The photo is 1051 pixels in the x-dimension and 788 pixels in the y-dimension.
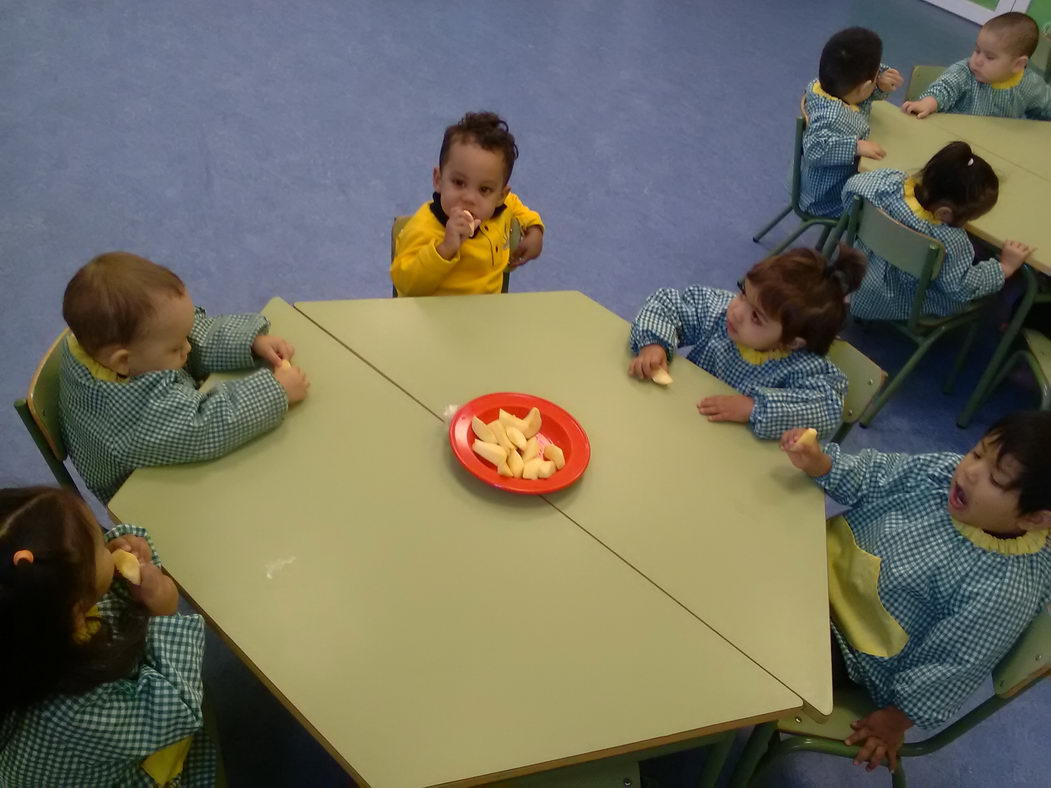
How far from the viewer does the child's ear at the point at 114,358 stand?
1.37m

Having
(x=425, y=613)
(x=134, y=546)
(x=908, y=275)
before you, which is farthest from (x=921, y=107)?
(x=134, y=546)

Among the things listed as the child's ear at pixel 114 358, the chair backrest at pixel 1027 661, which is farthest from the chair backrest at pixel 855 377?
the child's ear at pixel 114 358

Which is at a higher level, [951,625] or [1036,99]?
[1036,99]

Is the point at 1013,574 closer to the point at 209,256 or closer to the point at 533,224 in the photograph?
the point at 533,224

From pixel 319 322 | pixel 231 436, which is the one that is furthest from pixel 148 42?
pixel 231 436

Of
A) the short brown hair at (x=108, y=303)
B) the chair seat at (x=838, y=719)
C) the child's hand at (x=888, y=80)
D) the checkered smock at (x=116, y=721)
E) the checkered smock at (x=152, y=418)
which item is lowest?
the chair seat at (x=838, y=719)

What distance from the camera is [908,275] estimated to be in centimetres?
259

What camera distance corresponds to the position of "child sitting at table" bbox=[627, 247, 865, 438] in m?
1.63

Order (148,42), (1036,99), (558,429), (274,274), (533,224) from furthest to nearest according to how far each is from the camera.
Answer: (148,42) → (1036,99) → (274,274) → (533,224) → (558,429)

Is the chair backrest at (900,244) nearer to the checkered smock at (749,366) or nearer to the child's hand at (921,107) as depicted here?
the checkered smock at (749,366)

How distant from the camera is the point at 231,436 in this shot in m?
1.37

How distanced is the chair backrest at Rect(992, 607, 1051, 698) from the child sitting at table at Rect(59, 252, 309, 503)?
1340 millimetres

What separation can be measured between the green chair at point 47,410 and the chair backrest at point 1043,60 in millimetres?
4446

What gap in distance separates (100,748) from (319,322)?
2.80 ft
